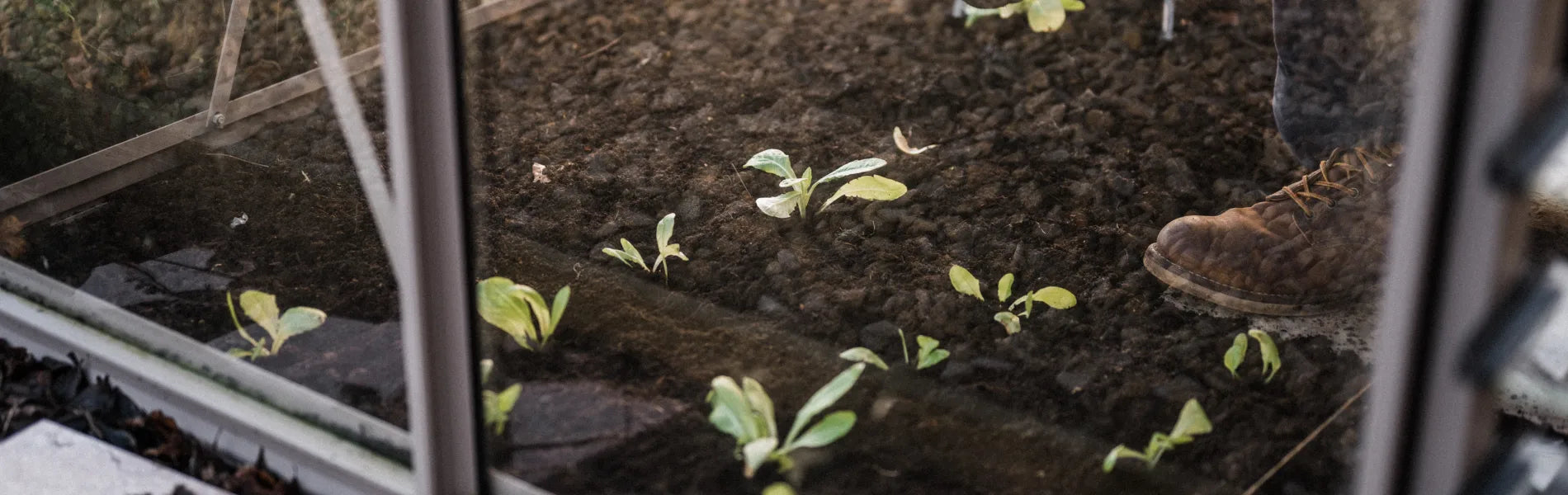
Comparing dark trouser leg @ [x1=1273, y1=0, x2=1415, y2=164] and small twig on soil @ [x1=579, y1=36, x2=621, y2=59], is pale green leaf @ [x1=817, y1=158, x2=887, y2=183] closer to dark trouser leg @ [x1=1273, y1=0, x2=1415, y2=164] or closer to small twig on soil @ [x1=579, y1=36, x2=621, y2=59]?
small twig on soil @ [x1=579, y1=36, x2=621, y2=59]

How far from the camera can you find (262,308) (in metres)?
1.18

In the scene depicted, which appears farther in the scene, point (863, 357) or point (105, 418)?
point (105, 418)

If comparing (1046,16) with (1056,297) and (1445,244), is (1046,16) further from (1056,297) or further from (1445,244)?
(1445,244)

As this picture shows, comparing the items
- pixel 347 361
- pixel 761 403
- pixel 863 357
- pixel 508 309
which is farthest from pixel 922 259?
pixel 347 361

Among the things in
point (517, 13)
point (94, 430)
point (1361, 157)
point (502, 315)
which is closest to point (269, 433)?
point (94, 430)

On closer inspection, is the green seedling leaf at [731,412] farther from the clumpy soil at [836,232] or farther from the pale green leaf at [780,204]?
the pale green leaf at [780,204]

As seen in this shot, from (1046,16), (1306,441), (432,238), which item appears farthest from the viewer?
(1046,16)

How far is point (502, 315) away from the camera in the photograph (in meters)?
1.02

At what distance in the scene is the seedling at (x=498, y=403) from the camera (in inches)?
40.2

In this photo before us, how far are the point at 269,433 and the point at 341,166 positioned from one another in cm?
28

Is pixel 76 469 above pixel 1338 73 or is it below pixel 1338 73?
Result: below

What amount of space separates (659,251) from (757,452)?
11.2 inches

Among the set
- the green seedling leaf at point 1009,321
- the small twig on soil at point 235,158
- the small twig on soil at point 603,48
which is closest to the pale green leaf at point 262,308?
the small twig on soil at point 235,158

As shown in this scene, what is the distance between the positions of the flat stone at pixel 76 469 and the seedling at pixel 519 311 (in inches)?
14.6
